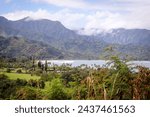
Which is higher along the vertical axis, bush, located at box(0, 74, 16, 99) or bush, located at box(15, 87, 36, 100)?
bush, located at box(15, 87, 36, 100)

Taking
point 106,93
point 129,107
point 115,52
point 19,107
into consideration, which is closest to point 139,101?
point 129,107

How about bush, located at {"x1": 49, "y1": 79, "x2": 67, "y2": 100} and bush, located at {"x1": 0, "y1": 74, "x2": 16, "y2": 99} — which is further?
bush, located at {"x1": 0, "y1": 74, "x2": 16, "y2": 99}

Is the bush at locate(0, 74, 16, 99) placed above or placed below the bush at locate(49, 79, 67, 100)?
below

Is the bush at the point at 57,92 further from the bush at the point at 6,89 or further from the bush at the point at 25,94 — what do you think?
the bush at the point at 6,89

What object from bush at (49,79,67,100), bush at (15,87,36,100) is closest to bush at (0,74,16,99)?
bush at (15,87,36,100)

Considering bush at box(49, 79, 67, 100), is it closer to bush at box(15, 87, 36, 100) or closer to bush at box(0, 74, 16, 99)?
bush at box(15, 87, 36, 100)

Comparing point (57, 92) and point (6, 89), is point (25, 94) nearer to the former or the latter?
point (57, 92)

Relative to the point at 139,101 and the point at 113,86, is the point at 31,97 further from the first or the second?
the point at 139,101

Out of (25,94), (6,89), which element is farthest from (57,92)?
(6,89)

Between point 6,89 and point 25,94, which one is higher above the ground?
point 25,94

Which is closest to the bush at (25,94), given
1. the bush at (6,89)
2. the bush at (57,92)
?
the bush at (57,92)

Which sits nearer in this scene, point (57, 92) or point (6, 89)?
point (57, 92)
